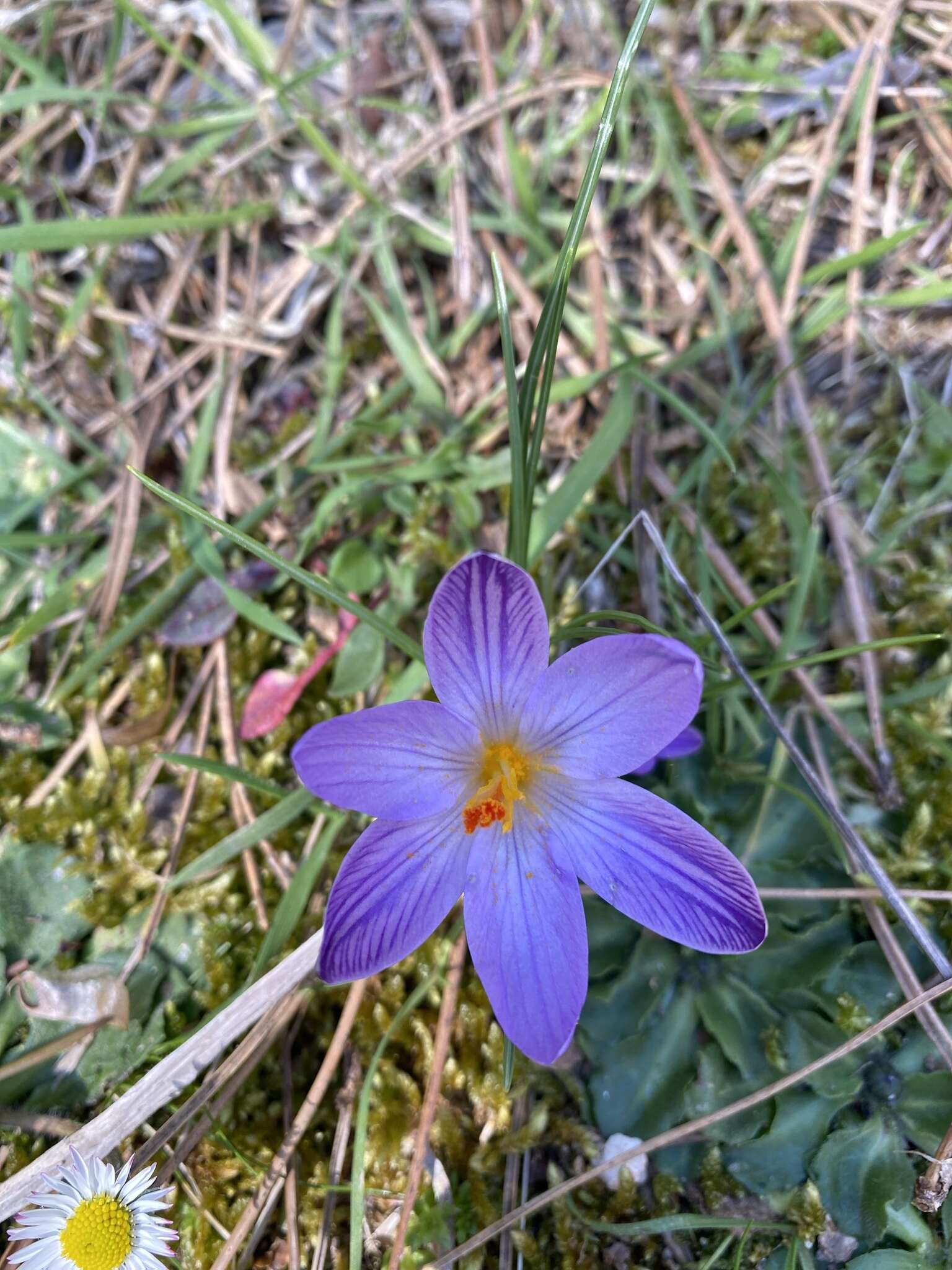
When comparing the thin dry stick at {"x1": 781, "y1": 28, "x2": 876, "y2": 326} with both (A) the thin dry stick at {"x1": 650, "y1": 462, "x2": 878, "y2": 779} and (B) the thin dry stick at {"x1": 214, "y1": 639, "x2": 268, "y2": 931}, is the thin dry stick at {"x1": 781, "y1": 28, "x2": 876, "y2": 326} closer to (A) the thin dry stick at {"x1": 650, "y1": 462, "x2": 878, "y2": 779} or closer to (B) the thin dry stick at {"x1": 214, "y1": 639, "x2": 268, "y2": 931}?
(A) the thin dry stick at {"x1": 650, "y1": 462, "x2": 878, "y2": 779}

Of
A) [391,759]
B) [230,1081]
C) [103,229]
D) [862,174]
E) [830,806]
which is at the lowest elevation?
[830,806]

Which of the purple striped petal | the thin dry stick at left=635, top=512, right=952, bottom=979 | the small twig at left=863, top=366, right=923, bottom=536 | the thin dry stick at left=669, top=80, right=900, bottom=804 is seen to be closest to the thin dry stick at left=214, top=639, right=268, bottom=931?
the purple striped petal

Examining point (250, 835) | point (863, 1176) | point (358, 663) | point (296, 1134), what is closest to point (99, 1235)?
point (296, 1134)

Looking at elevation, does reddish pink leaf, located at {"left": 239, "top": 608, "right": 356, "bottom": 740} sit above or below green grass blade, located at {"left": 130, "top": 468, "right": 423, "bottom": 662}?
below

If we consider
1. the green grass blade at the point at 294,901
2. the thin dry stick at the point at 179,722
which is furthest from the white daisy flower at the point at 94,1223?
the thin dry stick at the point at 179,722

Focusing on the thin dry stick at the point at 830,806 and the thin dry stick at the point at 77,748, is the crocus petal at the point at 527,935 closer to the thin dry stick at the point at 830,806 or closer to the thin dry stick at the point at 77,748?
the thin dry stick at the point at 830,806

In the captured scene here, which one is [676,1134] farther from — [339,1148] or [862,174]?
[862,174]

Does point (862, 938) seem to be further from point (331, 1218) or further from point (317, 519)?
point (317, 519)

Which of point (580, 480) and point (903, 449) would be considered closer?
point (580, 480)
